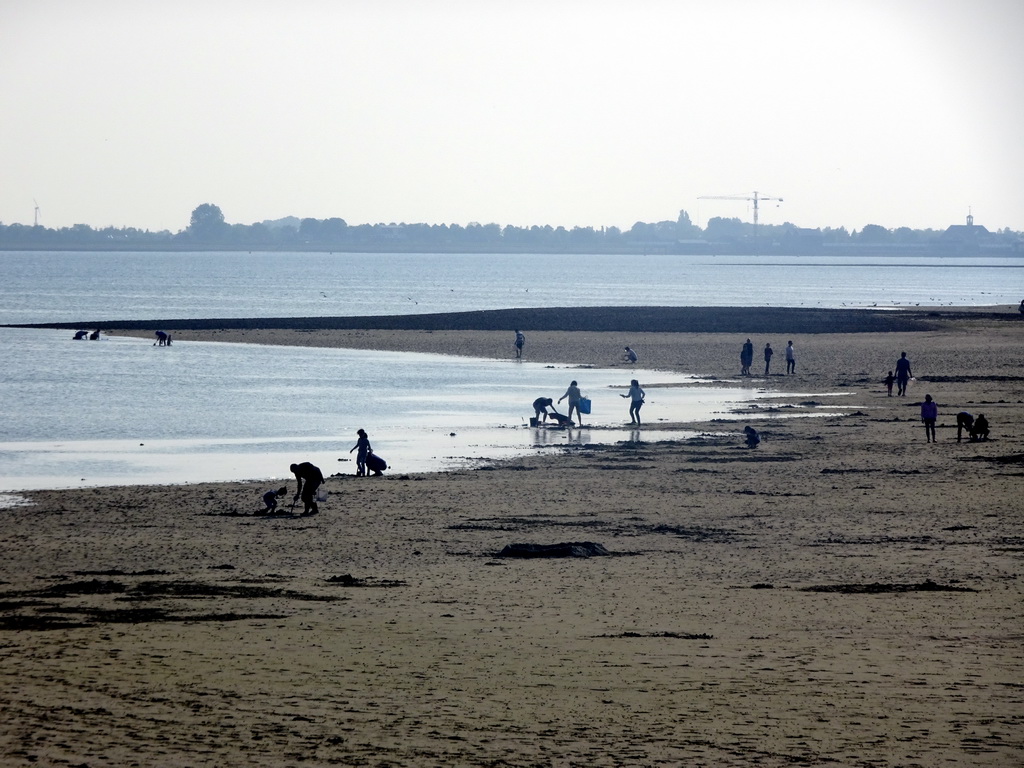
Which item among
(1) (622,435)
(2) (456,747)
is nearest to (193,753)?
(2) (456,747)

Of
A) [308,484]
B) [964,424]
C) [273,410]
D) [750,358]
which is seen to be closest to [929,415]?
[964,424]

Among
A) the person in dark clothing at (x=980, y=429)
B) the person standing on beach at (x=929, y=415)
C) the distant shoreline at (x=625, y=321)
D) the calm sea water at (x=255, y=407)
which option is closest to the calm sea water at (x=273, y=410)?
the calm sea water at (x=255, y=407)

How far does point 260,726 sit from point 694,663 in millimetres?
3781

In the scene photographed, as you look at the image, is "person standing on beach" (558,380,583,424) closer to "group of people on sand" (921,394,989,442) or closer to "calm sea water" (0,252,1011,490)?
"calm sea water" (0,252,1011,490)

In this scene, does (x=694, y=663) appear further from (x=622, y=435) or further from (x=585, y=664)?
(x=622, y=435)

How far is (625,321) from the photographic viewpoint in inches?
2916

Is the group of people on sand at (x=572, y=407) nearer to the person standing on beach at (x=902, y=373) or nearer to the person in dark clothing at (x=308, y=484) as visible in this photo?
the person standing on beach at (x=902, y=373)

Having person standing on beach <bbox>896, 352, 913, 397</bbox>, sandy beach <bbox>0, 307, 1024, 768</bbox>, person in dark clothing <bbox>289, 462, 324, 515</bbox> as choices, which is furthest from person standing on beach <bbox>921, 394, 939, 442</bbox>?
person in dark clothing <bbox>289, 462, 324, 515</bbox>

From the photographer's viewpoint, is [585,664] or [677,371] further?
[677,371]

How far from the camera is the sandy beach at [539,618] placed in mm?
9656

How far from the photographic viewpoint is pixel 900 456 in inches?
991

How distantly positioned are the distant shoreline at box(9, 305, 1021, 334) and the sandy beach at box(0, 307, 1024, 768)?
44.4 metres

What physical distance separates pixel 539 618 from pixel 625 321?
61514 millimetres

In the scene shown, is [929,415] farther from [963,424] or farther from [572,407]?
[572,407]
